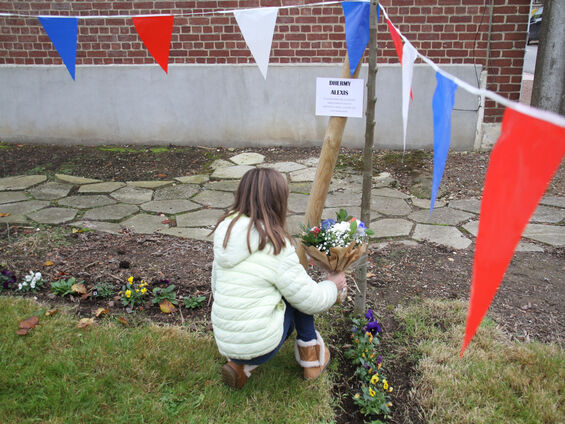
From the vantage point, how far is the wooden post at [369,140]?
7.32 ft

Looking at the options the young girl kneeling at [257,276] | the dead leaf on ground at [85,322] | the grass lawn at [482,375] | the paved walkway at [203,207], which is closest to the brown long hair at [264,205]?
the young girl kneeling at [257,276]

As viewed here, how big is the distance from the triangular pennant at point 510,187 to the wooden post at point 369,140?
3.58 feet

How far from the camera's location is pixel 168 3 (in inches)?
232

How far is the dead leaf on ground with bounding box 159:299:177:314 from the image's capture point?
9.30 feet

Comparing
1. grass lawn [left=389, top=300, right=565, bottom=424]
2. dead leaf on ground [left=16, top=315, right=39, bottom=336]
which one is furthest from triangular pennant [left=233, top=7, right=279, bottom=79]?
dead leaf on ground [left=16, top=315, right=39, bottom=336]

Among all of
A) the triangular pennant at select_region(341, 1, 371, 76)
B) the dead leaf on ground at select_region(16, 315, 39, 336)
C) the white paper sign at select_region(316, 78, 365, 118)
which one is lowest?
the dead leaf on ground at select_region(16, 315, 39, 336)

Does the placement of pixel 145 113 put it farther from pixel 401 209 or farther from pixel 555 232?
pixel 555 232

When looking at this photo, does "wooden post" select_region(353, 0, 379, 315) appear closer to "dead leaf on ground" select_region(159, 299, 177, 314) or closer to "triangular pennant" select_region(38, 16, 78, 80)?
"dead leaf on ground" select_region(159, 299, 177, 314)

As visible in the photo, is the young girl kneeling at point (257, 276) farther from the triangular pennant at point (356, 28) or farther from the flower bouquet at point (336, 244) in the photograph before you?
the triangular pennant at point (356, 28)

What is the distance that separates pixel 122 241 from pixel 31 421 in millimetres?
1844

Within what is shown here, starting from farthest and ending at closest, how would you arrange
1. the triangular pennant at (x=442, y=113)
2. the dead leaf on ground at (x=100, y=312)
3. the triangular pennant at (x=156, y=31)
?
the triangular pennant at (x=156, y=31)
the dead leaf on ground at (x=100, y=312)
the triangular pennant at (x=442, y=113)

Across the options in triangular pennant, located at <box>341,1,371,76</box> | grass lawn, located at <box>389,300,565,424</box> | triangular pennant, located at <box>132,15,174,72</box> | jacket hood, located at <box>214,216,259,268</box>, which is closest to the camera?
jacket hood, located at <box>214,216,259,268</box>

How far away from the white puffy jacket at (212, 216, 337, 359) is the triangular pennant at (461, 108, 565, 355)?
0.85m

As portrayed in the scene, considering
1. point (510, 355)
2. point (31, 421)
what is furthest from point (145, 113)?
point (510, 355)
